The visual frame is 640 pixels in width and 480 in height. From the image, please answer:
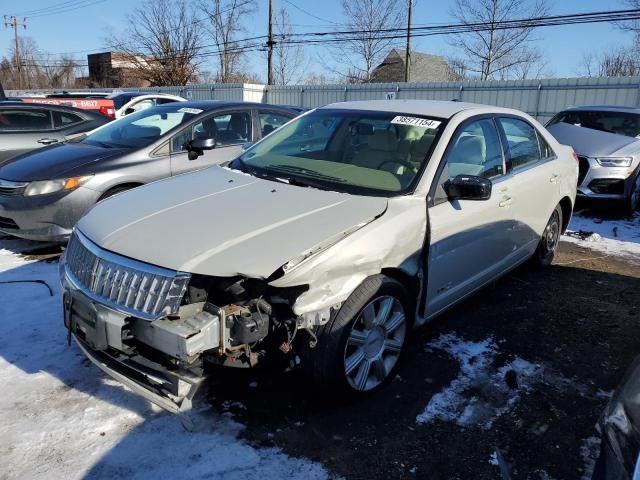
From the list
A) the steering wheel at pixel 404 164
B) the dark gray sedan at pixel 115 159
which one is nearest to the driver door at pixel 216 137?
the dark gray sedan at pixel 115 159

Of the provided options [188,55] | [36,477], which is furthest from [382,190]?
[188,55]

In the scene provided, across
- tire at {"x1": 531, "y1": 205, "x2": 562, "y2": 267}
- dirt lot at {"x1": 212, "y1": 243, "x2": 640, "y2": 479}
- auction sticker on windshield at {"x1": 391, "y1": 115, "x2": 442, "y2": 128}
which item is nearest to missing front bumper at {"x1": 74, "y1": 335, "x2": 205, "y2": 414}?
dirt lot at {"x1": 212, "y1": 243, "x2": 640, "y2": 479}

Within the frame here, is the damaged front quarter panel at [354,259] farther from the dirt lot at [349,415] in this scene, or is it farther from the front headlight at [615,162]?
the front headlight at [615,162]

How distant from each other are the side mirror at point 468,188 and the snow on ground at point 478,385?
44.8 inches

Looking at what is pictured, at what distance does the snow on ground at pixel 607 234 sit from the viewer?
21.6ft

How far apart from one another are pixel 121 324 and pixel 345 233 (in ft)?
3.96

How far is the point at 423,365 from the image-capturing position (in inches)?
138

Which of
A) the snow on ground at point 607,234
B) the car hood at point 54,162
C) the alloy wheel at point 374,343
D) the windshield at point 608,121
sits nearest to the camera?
the alloy wheel at point 374,343

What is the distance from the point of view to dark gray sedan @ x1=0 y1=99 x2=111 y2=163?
23.7 ft

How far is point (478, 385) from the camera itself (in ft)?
10.9

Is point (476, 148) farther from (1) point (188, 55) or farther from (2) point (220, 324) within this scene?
(1) point (188, 55)

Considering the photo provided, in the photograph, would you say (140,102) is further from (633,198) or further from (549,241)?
(633,198)

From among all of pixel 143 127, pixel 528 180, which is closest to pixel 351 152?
pixel 528 180

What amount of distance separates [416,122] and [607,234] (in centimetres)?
491
